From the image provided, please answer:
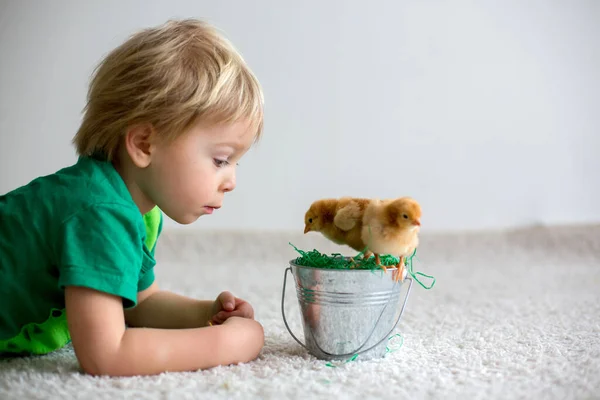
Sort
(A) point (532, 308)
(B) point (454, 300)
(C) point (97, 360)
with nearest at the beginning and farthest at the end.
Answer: (C) point (97, 360)
(A) point (532, 308)
(B) point (454, 300)

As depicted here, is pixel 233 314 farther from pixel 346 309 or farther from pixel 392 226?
pixel 392 226

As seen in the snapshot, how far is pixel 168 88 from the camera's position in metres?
0.98

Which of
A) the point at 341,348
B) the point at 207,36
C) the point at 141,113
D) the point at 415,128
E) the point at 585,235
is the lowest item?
the point at 585,235

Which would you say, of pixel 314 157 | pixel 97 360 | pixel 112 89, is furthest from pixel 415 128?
pixel 97 360

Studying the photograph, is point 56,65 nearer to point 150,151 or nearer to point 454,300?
point 150,151

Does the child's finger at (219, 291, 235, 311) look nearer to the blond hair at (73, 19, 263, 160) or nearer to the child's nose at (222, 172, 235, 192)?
the child's nose at (222, 172, 235, 192)

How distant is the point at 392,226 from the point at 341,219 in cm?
10

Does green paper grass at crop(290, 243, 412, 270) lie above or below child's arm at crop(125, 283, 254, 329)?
above

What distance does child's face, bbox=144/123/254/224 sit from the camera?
1006mm

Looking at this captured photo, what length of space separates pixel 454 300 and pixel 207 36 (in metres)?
0.97

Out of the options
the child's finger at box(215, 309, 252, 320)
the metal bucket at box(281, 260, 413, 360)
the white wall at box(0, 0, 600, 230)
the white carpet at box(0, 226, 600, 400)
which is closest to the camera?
the white carpet at box(0, 226, 600, 400)

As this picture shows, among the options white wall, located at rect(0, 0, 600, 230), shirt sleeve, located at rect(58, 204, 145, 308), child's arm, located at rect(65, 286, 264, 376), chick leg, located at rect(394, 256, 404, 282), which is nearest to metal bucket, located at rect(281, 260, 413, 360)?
chick leg, located at rect(394, 256, 404, 282)

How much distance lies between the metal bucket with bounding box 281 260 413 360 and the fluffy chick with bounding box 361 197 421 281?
0.06 meters

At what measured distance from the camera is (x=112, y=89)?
1.02 meters
